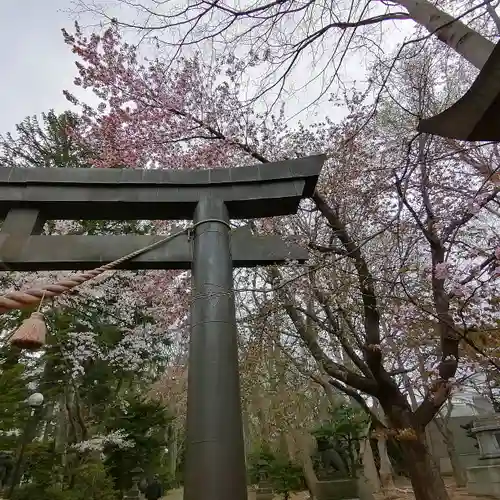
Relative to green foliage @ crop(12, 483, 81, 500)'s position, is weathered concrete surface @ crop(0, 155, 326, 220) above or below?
above

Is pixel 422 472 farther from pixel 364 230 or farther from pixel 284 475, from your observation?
pixel 284 475

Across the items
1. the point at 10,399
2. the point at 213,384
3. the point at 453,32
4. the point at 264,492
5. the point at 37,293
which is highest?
the point at 453,32

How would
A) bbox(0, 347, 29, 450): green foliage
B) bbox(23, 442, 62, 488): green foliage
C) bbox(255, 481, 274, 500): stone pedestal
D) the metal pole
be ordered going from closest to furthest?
the metal pole → bbox(0, 347, 29, 450): green foliage → bbox(23, 442, 62, 488): green foliage → bbox(255, 481, 274, 500): stone pedestal

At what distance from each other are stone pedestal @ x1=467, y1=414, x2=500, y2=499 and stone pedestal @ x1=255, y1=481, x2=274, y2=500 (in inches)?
238

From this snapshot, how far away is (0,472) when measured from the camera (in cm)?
803

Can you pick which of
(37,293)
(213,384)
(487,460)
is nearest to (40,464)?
(213,384)

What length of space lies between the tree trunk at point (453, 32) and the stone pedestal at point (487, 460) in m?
10.1

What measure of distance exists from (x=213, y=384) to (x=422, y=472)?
4.26 meters

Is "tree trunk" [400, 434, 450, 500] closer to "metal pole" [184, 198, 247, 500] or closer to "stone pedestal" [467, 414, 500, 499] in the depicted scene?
"metal pole" [184, 198, 247, 500]

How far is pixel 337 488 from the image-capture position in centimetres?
982

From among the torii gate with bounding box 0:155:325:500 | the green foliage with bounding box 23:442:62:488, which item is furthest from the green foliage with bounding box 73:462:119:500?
the torii gate with bounding box 0:155:325:500

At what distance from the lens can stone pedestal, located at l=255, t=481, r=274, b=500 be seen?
13148 mm

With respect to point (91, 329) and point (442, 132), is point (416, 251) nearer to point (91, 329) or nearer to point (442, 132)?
point (442, 132)

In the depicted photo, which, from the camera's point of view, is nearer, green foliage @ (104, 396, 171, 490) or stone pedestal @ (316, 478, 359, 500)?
stone pedestal @ (316, 478, 359, 500)
